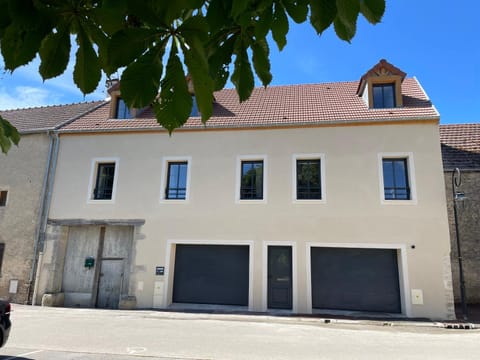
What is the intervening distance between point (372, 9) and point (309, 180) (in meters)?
11.5

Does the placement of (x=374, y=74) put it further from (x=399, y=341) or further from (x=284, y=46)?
(x=284, y=46)

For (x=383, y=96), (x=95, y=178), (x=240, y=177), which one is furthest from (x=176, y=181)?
(x=383, y=96)

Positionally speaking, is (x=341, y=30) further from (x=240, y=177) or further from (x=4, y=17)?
(x=240, y=177)

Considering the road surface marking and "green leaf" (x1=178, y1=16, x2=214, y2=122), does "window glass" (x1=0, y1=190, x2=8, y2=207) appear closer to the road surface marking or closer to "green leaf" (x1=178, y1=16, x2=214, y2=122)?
the road surface marking

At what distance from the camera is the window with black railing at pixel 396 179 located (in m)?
11.9

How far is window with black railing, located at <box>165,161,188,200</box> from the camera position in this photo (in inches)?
523

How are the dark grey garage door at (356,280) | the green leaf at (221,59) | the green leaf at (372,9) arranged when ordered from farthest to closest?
the dark grey garage door at (356,280) < the green leaf at (221,59) < the green leaf at (372,9)

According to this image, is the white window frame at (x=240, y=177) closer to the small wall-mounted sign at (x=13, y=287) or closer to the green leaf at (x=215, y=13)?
the small wall-mounted sign at (x=13, y=287)

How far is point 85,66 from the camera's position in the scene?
4.25 feet

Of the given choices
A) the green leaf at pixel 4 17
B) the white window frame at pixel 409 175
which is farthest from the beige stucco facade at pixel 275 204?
the green leaf at pixel 4 17

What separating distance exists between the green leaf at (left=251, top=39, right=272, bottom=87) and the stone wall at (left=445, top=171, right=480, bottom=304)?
1580cm

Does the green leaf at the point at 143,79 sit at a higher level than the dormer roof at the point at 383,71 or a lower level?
lower

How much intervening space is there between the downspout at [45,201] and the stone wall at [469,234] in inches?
651

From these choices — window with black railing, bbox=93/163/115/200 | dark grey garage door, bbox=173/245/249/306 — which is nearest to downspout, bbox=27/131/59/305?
window with black railing, bbox=93/163/115/200
